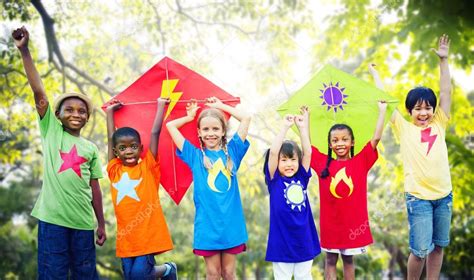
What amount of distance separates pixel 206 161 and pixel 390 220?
9.73 m

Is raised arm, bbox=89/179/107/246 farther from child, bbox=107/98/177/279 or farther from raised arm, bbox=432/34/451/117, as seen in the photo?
raised arm, bbox=432/34/451/117

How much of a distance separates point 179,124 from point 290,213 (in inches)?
44.2

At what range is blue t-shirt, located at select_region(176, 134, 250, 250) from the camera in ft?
11.7

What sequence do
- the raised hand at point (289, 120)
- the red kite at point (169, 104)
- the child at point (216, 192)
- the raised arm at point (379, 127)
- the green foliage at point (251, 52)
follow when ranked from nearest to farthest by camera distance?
the child at point (216, 192)
the raised hand at point (289, 120)
the raised arm at point (379, 127)
the red kite at point (169, 104)
the green foliage at point (251, 52)

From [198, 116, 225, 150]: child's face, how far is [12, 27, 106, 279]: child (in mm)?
895

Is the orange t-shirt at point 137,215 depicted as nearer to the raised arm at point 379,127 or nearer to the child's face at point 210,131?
the child's face at point 210,131

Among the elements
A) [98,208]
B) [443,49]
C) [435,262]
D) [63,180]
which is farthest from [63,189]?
[443,49]

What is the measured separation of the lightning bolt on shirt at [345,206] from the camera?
3.89 m

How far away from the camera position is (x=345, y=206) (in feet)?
12.9

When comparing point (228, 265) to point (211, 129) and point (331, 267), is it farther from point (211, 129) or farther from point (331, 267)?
point (211, 129)

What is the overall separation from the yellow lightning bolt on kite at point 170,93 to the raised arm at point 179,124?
26 cm

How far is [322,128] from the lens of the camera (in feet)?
14.0

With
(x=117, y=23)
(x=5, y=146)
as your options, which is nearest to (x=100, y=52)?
(x=117, y=23)

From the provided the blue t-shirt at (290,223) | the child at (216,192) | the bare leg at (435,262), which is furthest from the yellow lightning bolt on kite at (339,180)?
the bare leg at (435,262)
